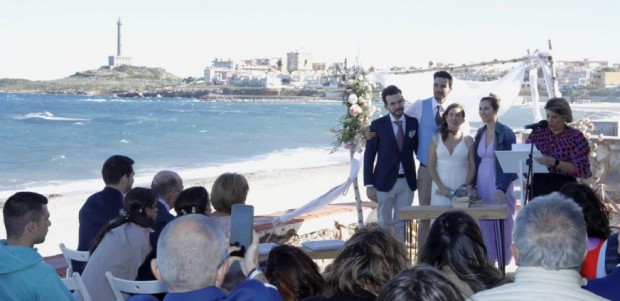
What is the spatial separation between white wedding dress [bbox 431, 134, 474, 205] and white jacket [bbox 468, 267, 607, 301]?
4594mm

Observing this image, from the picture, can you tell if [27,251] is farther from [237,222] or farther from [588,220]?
[588,220]

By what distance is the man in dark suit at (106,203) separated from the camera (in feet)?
19.0

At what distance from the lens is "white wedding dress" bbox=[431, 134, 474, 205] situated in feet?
24.4

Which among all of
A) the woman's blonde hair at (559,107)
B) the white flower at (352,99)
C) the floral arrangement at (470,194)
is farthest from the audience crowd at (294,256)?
the white flower at (352,99)

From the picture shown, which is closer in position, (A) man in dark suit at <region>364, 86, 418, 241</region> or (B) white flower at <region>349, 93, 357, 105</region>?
(A) man in dark suit at <region>364, 86, 418, 241</region>

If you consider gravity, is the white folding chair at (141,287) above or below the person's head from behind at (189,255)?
below

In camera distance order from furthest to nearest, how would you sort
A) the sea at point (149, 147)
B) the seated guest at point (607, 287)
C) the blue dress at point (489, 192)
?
the sea at point (149, 147) < the blue dress at point (489, 192) < the seated guest at point (607, 287)

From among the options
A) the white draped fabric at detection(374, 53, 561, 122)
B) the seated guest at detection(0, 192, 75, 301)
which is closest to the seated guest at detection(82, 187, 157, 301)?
the seated guest at detection(0, 192, 75, 301)

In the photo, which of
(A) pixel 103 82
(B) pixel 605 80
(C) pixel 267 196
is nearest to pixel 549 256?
(C) pixel 267 196

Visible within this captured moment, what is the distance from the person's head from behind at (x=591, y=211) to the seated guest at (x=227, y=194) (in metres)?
1.96

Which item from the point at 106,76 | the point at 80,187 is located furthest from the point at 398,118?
the point at 106,76

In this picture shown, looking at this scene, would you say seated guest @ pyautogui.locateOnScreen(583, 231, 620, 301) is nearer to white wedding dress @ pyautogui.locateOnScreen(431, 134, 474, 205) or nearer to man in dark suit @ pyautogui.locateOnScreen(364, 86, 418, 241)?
white wedding dress @ pyautogui.locateOnScreen(431, 134, 474, 205)

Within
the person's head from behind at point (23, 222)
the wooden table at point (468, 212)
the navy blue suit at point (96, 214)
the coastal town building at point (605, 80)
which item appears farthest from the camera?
the coastal town building at point (605, 80)

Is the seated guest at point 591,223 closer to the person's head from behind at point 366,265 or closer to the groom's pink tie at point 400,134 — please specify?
the person's head from behind at point 366,265
